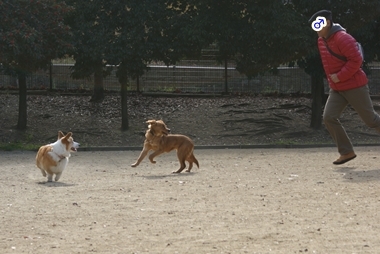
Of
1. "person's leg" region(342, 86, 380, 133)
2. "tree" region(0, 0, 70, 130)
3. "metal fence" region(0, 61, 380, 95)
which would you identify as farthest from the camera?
"metal fence" region(0, 61, 380, 95)

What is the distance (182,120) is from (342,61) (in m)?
12.3

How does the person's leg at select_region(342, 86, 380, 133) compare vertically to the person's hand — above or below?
below

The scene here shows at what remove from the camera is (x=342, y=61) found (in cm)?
1294

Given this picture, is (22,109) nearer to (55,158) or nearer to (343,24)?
(343,24)

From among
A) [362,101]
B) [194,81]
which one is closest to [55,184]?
[362,101]

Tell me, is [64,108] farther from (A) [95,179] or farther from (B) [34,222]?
(B) [34,222]

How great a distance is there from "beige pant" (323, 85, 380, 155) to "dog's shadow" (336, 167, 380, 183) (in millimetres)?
365

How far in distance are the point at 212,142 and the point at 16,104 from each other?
7865mm

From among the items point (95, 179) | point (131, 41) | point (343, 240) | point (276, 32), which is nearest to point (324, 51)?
point (95, 179)

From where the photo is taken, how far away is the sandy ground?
26.6 ft

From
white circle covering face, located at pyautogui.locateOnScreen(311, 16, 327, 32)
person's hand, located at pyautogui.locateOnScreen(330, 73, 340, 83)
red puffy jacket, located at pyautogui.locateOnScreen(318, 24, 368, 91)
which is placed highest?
white circle covering face, located at pyautogui.locateOnScreen(311, 16, 327, 32)

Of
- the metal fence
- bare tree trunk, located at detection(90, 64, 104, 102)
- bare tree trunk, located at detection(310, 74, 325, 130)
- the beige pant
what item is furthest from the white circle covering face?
the metal fence

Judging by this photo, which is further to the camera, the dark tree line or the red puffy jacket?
the dark tree line

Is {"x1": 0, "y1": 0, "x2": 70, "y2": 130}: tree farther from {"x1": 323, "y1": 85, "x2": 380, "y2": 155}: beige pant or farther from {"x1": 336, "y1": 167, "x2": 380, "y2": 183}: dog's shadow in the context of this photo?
{"x1": 336, "y1": 167, "x2": 380, "y2": 183}: dog's shadow
